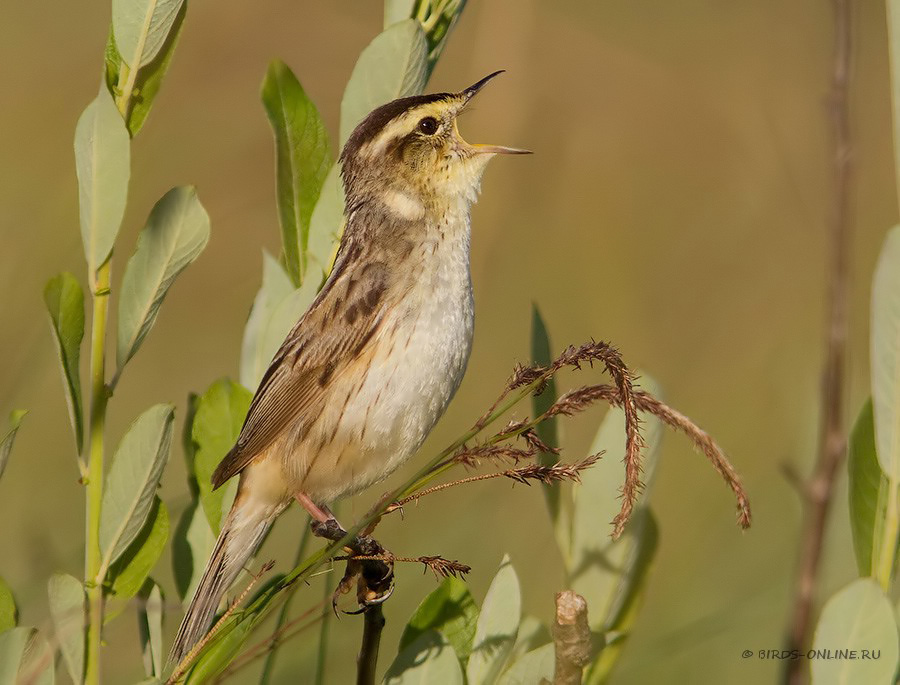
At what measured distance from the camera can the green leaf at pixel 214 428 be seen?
275 cm

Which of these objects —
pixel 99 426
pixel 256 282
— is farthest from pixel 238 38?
pixel 99 426

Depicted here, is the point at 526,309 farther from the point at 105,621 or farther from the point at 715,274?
the point at 105,621

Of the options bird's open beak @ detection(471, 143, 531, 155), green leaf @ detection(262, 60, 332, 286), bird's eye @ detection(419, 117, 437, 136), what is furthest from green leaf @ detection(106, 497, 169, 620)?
bird's eye @ detection(419, 117, 437, 136)

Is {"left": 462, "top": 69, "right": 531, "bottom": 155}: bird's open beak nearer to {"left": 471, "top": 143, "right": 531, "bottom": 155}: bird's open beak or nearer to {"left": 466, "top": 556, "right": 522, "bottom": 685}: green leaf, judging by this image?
{"left": 471, "top": 143, "right": 531, "bottom": 155}: bird's open beak

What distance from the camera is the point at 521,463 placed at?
2.19 meters

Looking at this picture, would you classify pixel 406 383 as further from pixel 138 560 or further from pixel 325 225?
pixel 138 560

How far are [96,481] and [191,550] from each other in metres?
0.49

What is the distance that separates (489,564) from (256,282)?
8.67 feet

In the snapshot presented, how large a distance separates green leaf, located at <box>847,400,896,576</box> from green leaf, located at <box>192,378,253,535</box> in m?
1.37

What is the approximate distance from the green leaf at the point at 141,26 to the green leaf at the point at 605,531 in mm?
1273

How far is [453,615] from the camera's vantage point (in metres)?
2.51

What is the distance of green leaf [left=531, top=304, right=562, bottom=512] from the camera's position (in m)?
2.59

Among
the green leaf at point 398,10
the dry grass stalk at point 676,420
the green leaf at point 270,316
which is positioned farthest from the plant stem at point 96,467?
the dry grass stalk at point 676,420

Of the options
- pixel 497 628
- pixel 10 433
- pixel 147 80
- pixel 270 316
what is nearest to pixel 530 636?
pixel 497 628
